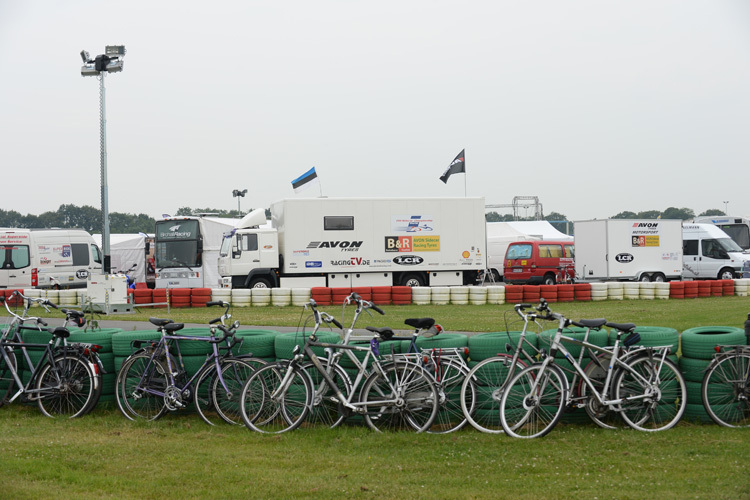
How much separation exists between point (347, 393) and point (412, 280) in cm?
2026

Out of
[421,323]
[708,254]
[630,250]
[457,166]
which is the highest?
[457,166]

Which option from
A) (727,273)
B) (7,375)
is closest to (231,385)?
(7,375)

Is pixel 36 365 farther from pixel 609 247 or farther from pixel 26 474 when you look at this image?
pixel 609 247

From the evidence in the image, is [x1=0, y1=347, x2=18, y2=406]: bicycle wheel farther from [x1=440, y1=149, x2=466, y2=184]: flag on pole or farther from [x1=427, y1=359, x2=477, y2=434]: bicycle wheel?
[x1=440, y1=149, x2=466, y2=184]: flag on pole

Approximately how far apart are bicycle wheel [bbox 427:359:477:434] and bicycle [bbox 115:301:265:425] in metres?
1.93

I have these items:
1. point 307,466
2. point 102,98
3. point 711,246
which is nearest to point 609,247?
point 711,246

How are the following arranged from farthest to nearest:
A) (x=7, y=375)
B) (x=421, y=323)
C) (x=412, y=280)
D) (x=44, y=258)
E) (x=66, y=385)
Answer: (x=44, y=258) < (x=412, y=280) < (x=7, y=375) < (x=66, y=385) < (x=421, y=323)

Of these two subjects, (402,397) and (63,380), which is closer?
(402,397)

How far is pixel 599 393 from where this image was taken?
7.09 metres

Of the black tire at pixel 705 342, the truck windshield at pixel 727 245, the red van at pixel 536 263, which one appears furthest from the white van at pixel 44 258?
the truck windshield at pixel 727 245

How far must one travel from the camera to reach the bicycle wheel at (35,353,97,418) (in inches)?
325

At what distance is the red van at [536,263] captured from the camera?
109 feet

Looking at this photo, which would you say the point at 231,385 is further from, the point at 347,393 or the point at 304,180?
the point at 304,180

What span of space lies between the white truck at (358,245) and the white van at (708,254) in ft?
41.0
